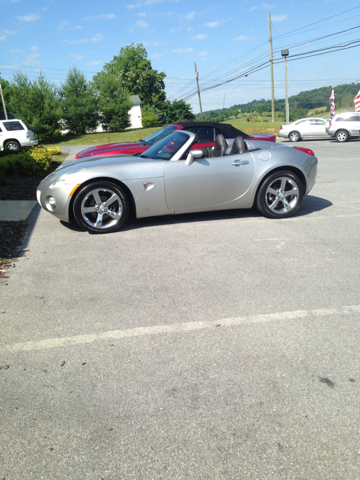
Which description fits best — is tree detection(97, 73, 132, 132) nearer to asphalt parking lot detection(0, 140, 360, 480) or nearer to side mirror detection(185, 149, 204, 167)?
side mirror detection(185, 149, 204, 167)

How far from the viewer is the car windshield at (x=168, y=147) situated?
5941 millimetres

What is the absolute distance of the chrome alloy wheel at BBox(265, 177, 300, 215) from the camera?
20.3 feet

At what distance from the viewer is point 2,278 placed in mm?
4242

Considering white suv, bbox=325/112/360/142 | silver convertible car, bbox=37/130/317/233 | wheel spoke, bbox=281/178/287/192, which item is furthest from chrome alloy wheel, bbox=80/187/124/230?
white suv, bbox=325/112/360/142

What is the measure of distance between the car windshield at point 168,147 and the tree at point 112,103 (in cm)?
3778

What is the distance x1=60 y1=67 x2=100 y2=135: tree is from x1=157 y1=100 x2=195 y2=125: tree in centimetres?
1300

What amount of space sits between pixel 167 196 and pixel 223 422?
155 inches

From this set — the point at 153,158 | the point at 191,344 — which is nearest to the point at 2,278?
the point at 191,344

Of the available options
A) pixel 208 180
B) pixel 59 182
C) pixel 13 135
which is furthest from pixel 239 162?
pixel 13 135

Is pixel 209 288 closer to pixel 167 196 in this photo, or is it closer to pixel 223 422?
pixel 223 422

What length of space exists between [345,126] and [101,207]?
2128 cm

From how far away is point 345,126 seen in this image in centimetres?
2305

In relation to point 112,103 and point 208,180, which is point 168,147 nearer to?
point 208,180

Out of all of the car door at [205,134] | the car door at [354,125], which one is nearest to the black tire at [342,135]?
the car door at [354,125]
